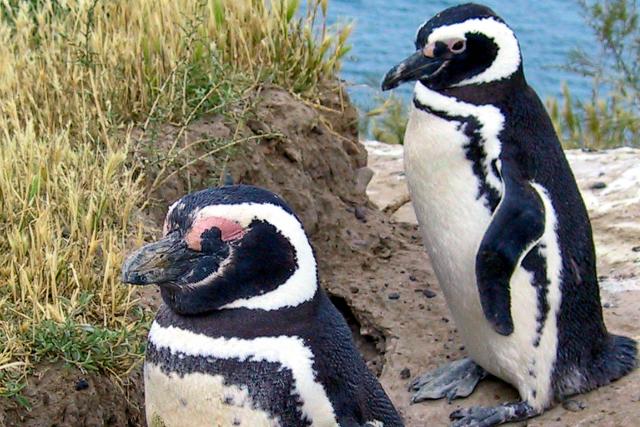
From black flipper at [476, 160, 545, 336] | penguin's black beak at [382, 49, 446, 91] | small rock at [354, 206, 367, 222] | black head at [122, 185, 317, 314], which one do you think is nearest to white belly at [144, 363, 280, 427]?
black head at [122, 185, 317, 314]

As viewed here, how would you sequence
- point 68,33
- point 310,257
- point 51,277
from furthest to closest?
point 68,33 < point 51,277 < point 310,257

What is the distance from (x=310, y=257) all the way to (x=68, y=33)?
2495 millimetres

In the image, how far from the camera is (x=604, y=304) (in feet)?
14.4

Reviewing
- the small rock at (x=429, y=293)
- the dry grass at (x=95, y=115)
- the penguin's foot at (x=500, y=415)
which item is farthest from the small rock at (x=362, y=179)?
the penguin's foot at (x=500, y=415)

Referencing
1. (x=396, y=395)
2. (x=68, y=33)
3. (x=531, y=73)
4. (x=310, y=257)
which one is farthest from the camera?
(x=531, y=73)

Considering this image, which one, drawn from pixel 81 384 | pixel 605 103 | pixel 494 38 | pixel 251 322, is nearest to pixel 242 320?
pixel 251 322

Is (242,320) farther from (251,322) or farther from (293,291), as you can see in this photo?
(293,291)

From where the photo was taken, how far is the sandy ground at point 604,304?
12.3ft

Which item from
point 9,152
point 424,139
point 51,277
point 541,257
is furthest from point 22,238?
point 541,257

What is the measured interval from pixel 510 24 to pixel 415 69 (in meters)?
11.1

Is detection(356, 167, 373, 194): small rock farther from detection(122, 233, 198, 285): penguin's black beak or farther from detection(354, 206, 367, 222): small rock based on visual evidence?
detection(122, 233, 198, 285): penguin's black beak

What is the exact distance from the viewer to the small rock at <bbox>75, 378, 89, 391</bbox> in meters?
3.07

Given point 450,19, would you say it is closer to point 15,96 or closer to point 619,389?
point 619,389

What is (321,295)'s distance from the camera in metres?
2.60
